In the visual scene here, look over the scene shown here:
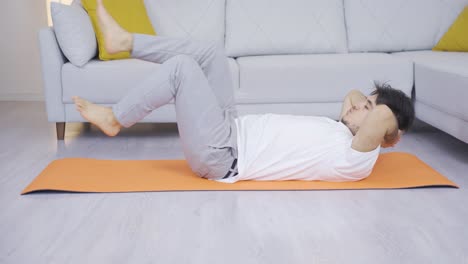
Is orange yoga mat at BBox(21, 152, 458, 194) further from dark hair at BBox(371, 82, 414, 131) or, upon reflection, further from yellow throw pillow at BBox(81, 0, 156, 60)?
yellow throw pillow at BBox(81, 0, 156, 60)

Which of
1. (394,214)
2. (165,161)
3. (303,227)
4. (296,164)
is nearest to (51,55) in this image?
(165,161)

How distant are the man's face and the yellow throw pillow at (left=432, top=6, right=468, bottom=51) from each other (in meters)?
1.67

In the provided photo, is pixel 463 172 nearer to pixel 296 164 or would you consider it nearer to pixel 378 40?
pixel 296 164

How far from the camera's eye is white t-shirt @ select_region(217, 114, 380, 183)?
215 centimetres

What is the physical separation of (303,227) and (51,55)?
187 cm

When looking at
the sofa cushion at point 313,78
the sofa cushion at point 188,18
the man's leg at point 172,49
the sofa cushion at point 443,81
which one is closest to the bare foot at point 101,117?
the man's leg at point 172,49

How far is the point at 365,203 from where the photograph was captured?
6.81 feet

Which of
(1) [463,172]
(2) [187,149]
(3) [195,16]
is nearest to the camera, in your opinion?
(2) [187,149]

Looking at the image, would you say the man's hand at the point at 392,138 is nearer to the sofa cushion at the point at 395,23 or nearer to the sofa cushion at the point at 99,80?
the sofa cushion at the point at 99,80

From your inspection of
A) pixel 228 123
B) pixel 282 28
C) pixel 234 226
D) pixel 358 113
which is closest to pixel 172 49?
pixel 228 123

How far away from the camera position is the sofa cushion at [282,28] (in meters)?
3.55

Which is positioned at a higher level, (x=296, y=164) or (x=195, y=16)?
(x=195, y=16)

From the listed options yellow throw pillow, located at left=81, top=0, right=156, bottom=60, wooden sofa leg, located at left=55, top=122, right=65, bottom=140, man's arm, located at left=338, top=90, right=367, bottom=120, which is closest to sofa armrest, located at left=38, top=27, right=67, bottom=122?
wooden sofa leg, located at left=55, top=122, right=65, bottom=140

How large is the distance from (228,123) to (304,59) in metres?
1.21
